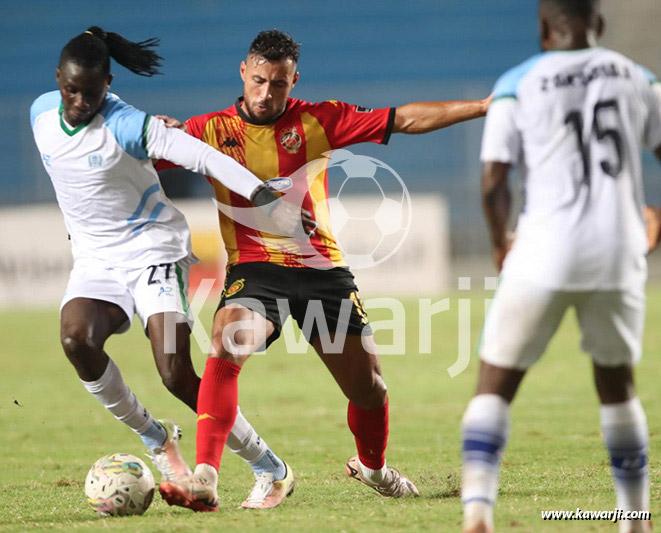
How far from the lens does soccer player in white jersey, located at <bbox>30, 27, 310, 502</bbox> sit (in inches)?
200

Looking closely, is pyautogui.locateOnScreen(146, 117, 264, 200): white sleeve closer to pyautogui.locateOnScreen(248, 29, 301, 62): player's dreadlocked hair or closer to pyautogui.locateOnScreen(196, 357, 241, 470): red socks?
pyautogui.locateOnScreen(248, 29, 301, 62): player's dreadlocked hair

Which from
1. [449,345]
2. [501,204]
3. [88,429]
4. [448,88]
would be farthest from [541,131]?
[448,88]

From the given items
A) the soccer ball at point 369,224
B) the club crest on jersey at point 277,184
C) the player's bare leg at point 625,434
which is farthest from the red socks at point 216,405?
the soccer ball at point 369,224

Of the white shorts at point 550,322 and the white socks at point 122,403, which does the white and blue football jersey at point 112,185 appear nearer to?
the white socks at point 122,403

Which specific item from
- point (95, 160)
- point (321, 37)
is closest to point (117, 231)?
point (95, 160)

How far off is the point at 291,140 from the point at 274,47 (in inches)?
19.1

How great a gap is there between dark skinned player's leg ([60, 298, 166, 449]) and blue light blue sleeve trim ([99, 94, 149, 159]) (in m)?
0.79

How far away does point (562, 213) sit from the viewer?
358 centimetres

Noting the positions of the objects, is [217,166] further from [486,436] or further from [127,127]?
[486,436]

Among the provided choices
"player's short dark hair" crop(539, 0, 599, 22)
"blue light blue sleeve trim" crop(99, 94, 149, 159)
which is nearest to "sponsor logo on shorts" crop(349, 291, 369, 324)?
"blue light blue sleeve trim" crop(99, 94, 149, 159)

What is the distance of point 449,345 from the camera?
13.1 metres

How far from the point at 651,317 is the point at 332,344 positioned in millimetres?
10653

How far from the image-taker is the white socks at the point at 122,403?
17.3 feet

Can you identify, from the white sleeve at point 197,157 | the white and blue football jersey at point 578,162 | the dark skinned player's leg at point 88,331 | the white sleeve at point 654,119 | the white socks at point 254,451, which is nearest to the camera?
the white and blue football jersey at point 578,162
